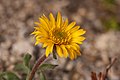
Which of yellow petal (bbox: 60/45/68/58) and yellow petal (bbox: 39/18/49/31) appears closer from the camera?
yellow petal (bbox: 60/45/68/58)

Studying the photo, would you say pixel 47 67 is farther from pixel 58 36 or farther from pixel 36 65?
pixel 58 36

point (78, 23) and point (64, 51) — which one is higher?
point (78, 23)

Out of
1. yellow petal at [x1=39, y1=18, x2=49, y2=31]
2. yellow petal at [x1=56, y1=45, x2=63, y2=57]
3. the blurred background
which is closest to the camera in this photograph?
yellow petal at [x1=56, y1=45, x2=63, y2=57]

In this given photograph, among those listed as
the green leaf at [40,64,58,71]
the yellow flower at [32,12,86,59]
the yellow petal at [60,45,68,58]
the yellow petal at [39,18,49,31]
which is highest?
the yellow petal at [39,18,49,31]

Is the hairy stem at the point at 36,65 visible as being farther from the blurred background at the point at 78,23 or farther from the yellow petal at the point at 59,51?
the blurred background at the point at 78,23

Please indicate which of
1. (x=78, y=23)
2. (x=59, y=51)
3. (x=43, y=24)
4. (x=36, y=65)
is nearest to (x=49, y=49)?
(x=59, y=51)

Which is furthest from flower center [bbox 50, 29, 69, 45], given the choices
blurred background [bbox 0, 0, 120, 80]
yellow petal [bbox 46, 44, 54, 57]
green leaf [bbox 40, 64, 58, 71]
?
blurred background [bbox 0, 0, 120, 80]

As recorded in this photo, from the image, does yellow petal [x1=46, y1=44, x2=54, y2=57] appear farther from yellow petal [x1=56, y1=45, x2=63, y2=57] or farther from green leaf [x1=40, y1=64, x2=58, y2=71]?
green leaf [x1=40, y1=64, x2=58, y2=71]
